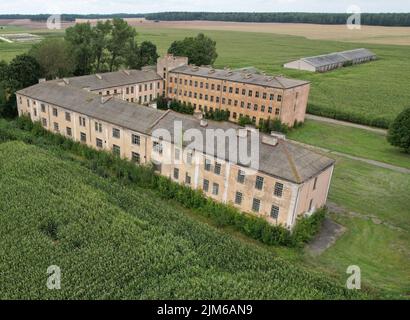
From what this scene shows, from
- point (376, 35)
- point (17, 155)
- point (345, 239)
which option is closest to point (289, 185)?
point (345, 239)

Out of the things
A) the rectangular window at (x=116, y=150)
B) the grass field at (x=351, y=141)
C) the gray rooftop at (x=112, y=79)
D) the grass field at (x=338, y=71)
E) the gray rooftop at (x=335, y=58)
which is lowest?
the grass field at (x=351, y=141)

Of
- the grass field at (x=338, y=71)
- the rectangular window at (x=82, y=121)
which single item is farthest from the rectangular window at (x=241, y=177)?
the grass field at (x=338, y=71)

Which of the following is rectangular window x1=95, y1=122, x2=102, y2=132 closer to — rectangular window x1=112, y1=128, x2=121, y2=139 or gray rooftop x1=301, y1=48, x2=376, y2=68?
rectangular window x1=112, y1=128, x2=121, y2=139

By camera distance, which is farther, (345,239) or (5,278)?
(345,239)

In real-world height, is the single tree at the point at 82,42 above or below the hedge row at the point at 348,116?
above

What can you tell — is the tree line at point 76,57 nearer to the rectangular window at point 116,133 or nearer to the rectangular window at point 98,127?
the rectangular window at point 98,127
